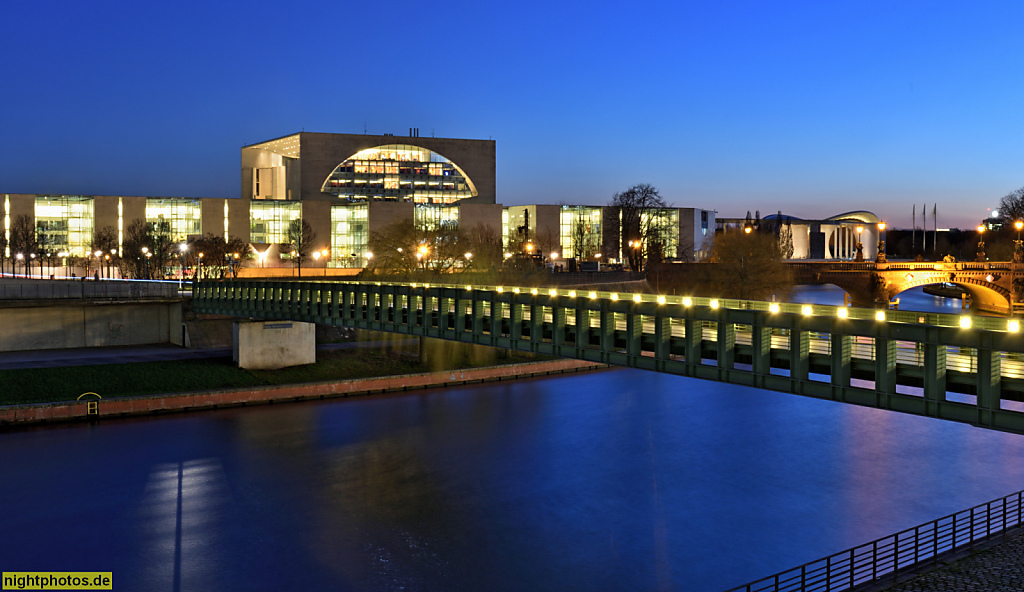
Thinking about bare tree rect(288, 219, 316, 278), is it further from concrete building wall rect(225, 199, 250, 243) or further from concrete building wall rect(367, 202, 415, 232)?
concrete building wall rect(367, 202, 415, 232)

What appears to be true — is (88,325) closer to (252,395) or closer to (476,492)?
(252,395)

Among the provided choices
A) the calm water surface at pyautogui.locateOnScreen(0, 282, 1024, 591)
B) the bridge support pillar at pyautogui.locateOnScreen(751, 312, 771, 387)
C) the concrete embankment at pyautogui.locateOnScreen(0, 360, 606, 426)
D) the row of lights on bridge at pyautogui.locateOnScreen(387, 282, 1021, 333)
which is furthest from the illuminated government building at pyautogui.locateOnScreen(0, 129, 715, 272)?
the bridge support pillar at pyautogui.locateOnScreen(751, 312, 771, 387)

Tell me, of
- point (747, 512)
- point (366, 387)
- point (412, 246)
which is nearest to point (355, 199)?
point (412, 246)

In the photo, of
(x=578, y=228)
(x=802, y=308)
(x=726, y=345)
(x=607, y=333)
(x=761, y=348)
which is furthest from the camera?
(x=578, y=228)

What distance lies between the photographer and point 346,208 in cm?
12294

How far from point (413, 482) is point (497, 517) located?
5.39 meters

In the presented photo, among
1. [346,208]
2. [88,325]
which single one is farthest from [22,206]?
[88,325]

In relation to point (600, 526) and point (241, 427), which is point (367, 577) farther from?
point (241, 427)

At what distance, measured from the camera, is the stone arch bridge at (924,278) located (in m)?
65.6

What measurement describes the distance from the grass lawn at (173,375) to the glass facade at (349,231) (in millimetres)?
65377

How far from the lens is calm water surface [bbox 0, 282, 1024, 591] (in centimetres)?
2595

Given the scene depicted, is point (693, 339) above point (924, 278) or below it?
below

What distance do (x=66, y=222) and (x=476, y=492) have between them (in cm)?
9583

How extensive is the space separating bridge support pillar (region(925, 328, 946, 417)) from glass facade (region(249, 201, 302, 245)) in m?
105
